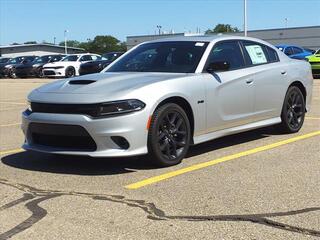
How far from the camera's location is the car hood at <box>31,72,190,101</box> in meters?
5.92

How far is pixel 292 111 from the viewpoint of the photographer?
8422 mm

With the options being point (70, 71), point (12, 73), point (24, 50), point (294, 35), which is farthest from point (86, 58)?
point (24, 50)

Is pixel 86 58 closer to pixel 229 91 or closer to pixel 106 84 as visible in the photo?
pixel 229 91

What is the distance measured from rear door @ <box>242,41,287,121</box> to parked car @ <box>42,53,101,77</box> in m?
24.5

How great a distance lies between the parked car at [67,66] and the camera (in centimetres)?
3159

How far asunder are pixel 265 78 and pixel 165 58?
62.5 inches

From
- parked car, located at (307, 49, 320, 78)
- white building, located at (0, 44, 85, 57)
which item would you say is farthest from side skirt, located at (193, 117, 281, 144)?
white building, located at (0, 44, 85, 57)

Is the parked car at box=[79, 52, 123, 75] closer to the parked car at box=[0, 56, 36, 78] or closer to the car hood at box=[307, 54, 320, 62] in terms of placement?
the car hood at box=[307, 54, 320, 62]

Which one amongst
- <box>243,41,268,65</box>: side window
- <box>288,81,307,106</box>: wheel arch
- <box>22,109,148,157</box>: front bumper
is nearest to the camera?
<box>22,109,148,157</box>: front bumper

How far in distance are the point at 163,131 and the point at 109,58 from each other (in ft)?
80.7

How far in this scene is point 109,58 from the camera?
3033cm

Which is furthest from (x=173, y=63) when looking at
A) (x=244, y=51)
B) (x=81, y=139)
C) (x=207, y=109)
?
(x=81, y=139)

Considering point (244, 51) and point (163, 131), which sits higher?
point (244, 51)

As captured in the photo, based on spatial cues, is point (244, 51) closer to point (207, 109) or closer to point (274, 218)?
point (207, 109)
